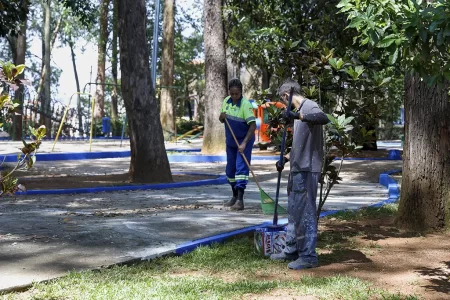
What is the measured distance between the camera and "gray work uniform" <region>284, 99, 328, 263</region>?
20.4 ft

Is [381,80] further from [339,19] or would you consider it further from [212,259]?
[339,19]

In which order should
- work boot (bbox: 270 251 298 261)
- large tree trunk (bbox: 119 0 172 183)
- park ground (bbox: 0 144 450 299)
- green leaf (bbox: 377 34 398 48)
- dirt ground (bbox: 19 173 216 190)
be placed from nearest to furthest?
green leaf (bbox: 377 34 398 48) → park ground (bbox: 0 144 450 299) → work boot (bbox: 270 251 298 261) → dirt ground (bbox: 19 173 216 190) → large tree trunk (bbox: 119 0 172 183)

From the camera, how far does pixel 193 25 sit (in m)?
50.6

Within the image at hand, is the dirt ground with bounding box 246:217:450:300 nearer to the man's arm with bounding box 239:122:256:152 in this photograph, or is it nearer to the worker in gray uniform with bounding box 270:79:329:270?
the worker in gray uniform with bounding box 270:79:329:270

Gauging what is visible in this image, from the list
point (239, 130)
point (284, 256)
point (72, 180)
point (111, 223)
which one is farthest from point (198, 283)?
point (72, 180)

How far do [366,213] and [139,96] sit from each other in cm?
594

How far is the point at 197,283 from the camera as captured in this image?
5.61 m

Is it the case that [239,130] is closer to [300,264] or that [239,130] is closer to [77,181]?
[300,264]

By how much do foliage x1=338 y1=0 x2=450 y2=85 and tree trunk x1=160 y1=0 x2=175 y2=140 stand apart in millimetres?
28327

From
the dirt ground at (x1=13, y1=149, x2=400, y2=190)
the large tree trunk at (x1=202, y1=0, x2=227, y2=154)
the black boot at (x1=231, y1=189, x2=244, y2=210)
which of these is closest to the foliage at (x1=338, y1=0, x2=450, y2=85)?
the black boot at (x1=231, y1=189, x2=244, y2=210)

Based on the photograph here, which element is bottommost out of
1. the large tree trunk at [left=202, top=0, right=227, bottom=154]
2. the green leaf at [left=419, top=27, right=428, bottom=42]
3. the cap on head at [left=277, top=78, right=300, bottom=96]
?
the cap on head at [left=277, top=78, right=300, bottom=96]

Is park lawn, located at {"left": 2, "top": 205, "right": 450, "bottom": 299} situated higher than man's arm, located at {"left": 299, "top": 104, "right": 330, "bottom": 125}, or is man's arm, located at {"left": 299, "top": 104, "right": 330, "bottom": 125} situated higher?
man's arm, located at {"left": 299, "top": 104, "right": 330, "bottom": 125}

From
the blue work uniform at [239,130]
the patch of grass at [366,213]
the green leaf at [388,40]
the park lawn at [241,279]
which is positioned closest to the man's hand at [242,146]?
the blue work uniform at [239,130]

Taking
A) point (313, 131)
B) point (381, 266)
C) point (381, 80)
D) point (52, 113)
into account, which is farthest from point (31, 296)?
point (52, 113)
